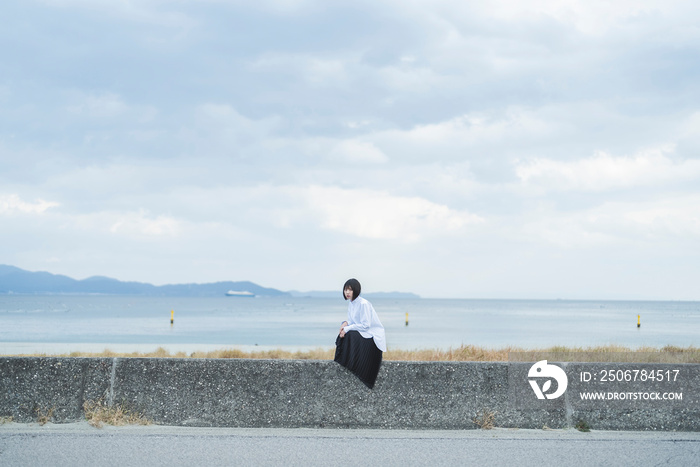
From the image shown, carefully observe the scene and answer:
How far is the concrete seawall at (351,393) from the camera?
7.12m

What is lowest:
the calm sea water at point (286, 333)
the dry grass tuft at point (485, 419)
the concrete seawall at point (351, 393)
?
the calm sea water at point (286, 333)

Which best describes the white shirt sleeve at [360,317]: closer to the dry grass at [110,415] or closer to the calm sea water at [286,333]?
the dry grass at [110,415]

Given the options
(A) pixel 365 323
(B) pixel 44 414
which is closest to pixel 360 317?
(A) pixel 365 323

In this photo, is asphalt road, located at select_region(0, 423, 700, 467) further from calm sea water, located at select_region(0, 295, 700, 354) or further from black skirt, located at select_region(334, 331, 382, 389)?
calm sea water, located at select_region(0, 295, 700, 354)

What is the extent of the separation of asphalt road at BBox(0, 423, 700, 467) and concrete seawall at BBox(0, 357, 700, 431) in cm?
18

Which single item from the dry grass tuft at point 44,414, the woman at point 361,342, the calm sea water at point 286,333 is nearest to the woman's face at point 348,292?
the woman at point 361,342

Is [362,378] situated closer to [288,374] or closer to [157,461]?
[288,374]

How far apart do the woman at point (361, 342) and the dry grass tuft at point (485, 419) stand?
1.21 meters

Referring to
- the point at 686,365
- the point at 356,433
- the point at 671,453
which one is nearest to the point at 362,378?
the point at 356,433

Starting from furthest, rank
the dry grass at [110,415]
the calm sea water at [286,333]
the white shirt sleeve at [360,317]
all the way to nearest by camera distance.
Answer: the calm sea water at [286,333]
the white shirt sleeve at [360,317]
the dry grass at [110,415]

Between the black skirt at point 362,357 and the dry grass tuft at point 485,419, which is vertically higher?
the black skirt at point 362,357

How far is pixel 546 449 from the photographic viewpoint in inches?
244

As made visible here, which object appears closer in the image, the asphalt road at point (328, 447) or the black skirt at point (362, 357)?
the asphalt road at point (328, 447)

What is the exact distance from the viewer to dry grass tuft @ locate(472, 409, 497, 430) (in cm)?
709
